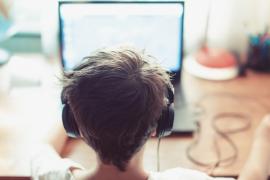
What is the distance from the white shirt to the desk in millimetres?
74

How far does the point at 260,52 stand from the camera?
5.24 ft

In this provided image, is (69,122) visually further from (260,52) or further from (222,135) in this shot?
(260,52)

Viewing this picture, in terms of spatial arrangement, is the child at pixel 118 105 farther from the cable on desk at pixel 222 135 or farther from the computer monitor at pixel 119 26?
the computer monitor at pixel 119 26

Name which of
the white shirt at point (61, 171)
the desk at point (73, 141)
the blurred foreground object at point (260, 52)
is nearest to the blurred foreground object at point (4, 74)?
the desk at point (73, 141)

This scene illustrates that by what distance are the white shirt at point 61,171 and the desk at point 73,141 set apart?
0.07m

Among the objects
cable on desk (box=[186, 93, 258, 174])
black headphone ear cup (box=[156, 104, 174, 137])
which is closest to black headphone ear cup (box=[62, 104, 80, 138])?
black headphone ear cup (box=[156, 104, 174, 137])

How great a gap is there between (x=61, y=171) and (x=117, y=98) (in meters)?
0.25

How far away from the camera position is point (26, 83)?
1481mm

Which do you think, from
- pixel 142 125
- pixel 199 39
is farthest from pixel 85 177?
pixel 199 39

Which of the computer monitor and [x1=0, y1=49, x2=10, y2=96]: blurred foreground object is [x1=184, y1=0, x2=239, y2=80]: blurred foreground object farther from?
[x1=0, y1=49, x2=10, y2=96]: blurred foreground object

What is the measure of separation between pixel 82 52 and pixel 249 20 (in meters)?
0.57

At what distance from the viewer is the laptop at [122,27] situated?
1.38 m

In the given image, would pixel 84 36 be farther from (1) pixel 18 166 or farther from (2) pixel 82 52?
(1) pixel 18 166

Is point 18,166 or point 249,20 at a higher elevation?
point 249,20
